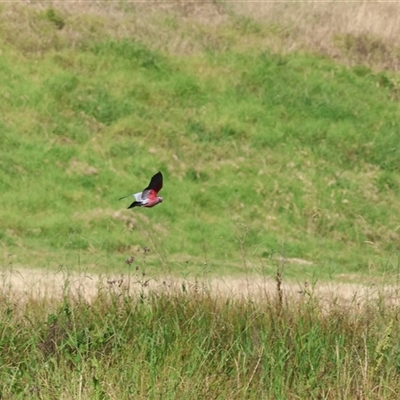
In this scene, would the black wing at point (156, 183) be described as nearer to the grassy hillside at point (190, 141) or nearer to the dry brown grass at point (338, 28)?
the grassy hillside at point (190, 141)

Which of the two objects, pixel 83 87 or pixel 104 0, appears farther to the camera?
pixel 104 0

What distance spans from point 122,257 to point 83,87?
19.1 ft

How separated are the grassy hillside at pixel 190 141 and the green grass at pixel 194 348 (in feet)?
15.2

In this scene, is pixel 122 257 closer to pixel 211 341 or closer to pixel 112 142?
pixel 112 142

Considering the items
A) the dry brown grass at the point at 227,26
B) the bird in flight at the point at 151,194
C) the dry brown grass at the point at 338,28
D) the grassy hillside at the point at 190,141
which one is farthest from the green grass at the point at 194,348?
the dry brown grass at the point at 338,28

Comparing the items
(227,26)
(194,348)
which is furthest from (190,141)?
(194,348)

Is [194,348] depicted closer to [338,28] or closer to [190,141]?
[190,141]

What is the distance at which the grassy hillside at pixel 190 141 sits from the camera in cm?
1403

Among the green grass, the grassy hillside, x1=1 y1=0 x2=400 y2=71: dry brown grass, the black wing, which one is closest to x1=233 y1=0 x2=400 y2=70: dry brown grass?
x1=1 y1=0 x2=400 y2=71: dry brown grass

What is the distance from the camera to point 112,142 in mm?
16625

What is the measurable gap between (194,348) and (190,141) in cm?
1100

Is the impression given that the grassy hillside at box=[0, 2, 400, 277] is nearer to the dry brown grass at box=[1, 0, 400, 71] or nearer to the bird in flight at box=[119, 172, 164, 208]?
the dry brown grass at box=[1, 0, 400, 71]

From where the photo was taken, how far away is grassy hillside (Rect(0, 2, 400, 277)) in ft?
46.0

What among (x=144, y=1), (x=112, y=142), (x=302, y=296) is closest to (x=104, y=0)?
(x=144, y=1)
